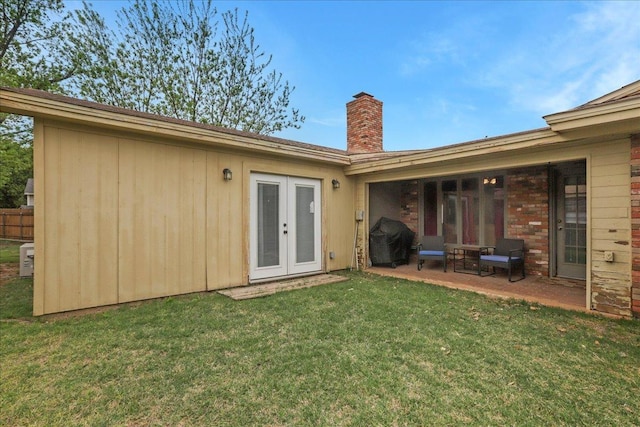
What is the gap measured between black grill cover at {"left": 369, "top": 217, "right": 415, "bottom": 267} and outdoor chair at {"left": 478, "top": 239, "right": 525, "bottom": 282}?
188 centimetres

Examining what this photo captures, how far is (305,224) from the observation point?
6.48 meters

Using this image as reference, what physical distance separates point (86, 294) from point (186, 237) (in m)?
1.48

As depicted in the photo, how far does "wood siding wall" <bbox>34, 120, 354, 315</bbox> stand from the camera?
12.6ft

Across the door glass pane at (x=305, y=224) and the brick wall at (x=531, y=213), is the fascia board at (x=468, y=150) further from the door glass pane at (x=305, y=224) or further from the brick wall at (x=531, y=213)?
the brick wall at (x=531, y=213)

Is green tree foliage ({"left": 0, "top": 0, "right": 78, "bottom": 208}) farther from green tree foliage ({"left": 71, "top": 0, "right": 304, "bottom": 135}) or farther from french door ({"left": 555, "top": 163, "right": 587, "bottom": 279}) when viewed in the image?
french door ({"left": 555, "top": 163, "right": 587, "bottom": 279})

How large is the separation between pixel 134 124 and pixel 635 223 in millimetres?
6703

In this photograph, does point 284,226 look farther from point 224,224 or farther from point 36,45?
point 36,45

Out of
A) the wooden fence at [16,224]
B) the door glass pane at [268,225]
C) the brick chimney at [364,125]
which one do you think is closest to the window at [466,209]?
the brick chimney at [364,125]

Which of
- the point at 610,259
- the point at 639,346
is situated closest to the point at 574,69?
the point at 610,259

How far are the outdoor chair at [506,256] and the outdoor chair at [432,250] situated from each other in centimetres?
82

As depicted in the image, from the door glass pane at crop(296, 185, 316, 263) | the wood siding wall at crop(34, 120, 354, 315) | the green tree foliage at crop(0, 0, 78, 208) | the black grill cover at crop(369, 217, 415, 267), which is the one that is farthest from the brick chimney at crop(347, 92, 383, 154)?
the green tree foliage at crop(0, 0, 78, 208)

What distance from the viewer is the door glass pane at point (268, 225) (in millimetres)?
5777

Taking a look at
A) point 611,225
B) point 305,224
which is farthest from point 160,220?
point 611,225

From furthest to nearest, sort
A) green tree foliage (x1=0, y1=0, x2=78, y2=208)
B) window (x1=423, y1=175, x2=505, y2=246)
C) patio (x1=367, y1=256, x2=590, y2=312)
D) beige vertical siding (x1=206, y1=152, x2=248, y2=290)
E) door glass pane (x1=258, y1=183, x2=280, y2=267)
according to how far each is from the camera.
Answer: green tree foliage (x1=0, y1=0, x2=78, y2=208)
window (x1=423, y1=175, x2=505, y2=246)
door glass pane (x1=258, y1=183, x2=280, y2=267)
beige vertical siding (x1=206, y1=152, x2=248, y2=290)
patio (x1=367, y1=256, x2=590, y2=312)
